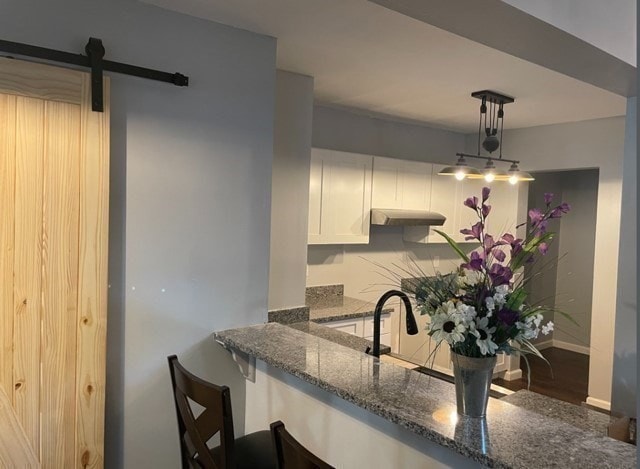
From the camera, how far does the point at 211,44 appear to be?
2.30m

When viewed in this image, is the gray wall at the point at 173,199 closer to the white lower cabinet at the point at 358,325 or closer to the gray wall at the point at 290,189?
the gray wall at the point at 290,189

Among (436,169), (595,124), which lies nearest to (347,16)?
(436,169)

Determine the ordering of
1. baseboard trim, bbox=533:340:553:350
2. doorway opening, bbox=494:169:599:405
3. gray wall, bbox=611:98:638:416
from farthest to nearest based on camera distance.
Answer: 1. baseboard trim, bbox=533:340:553:350
2. doorway opening, bbox=494:169:599:405
3. gray wall, bbox=611:98:638:416

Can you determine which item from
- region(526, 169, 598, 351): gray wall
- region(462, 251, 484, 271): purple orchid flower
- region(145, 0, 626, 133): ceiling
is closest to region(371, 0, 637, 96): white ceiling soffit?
region(145, 0, 626, 133): ceiling

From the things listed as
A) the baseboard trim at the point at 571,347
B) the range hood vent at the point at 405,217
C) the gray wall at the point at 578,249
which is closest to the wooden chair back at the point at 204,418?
the range hood vent at the point at 405,217

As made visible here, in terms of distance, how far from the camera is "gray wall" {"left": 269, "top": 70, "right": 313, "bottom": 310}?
298 centimetres

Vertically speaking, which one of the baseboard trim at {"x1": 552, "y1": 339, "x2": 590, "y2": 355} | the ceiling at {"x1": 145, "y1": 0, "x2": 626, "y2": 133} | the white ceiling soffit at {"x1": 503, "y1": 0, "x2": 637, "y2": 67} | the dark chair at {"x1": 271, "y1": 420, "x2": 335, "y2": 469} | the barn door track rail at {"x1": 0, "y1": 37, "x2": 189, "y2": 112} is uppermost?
the ceiling at {"x1": 145, "y1": 0, "x2": 626, "y2": 133}

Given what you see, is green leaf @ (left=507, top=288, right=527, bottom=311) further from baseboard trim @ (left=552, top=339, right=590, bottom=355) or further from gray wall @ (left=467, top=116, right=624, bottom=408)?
baseboard trim @ (left=552, top=339, right=590, bottom=355)

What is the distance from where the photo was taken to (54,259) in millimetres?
1902

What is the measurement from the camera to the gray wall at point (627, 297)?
2.64 m

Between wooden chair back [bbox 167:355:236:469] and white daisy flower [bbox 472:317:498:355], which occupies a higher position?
A: white daisy flower [bbox 472:317:498:355]

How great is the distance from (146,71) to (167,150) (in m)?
0.34

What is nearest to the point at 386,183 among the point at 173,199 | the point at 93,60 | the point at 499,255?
the point at 173,199

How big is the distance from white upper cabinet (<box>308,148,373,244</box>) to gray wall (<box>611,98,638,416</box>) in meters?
1.87
